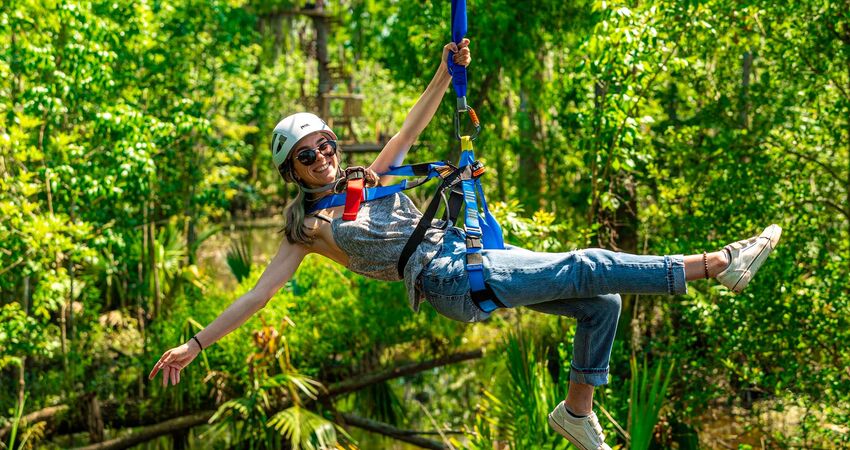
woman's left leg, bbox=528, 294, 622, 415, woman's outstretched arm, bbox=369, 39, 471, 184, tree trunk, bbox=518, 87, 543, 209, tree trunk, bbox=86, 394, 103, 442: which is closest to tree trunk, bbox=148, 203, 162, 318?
tree trunk, bbox=86, 394, 103, 442

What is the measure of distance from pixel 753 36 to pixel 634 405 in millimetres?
4219

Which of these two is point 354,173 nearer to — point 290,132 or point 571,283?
point 290,132

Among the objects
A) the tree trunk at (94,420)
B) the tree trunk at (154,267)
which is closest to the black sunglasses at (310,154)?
the tree trunk at (94,420)

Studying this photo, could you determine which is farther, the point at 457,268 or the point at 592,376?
the point at 592,376

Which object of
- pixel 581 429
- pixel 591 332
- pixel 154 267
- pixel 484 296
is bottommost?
pixel 154 267

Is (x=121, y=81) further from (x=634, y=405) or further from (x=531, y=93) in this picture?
(x=634, y=405)

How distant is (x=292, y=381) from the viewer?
28.5 feet

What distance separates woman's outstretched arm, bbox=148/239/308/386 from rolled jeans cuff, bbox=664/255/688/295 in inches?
52.0

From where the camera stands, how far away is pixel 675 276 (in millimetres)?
3141

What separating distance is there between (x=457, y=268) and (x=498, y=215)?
367 centimetres

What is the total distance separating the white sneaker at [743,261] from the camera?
319 cm

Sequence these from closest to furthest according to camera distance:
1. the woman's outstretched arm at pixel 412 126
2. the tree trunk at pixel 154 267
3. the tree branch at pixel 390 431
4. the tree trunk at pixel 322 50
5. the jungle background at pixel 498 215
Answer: the woman's outstretched arm at pixel 412 126
the jungle background at pixel 498 215
the tree branch at pixel 390 431
the tree trunk at pixel 154 267
the tree trunk at pixel 322 50

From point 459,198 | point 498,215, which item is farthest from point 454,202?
point 498,215

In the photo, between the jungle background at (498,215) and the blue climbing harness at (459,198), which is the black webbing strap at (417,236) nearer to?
the blue climbing harness at (459,198)
